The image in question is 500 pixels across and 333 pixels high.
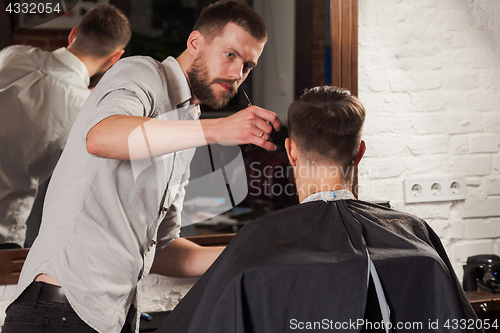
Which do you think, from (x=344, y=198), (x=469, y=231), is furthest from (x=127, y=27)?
(x=469, y=231)

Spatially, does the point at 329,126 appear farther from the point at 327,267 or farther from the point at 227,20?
the point at 227,20

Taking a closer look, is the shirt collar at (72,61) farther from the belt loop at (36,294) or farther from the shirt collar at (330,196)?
the shirt collar at (330,196)

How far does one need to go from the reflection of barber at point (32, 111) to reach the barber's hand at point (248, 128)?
0.84 m

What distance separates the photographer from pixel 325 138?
1.32 m

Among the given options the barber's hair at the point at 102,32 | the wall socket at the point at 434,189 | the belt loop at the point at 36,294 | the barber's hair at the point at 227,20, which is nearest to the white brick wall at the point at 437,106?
the wall socket at the point at 434,189

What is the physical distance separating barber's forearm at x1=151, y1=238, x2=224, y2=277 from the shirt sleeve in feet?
Answer: 1.85

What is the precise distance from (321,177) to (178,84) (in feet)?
1.98

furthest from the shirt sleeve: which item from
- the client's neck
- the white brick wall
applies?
the white brick wall

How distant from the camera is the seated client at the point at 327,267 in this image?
1087 millimetres

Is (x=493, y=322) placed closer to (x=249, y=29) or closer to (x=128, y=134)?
(x=249, y=29)

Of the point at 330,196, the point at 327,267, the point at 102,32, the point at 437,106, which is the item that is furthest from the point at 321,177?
the point at 437,106

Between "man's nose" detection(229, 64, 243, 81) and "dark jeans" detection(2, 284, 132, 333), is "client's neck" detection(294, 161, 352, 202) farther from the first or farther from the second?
"dark jeans" detection(2, 284, 132, 333)

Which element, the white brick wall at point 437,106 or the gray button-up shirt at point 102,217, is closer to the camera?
the gray button-up shirt at point 102,217

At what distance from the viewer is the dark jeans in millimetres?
1243
